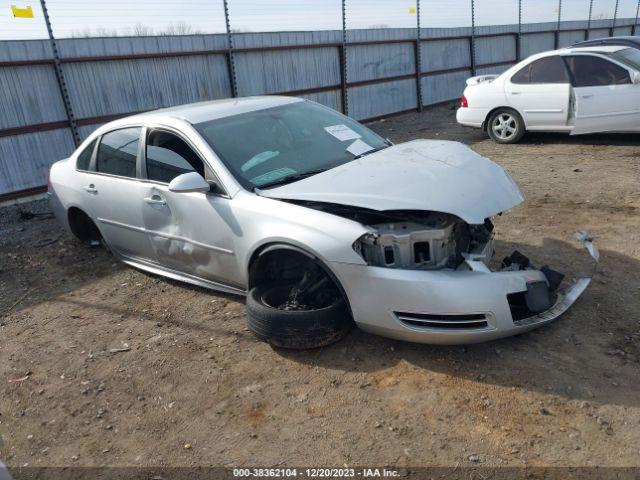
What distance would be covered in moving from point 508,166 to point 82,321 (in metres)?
6.38

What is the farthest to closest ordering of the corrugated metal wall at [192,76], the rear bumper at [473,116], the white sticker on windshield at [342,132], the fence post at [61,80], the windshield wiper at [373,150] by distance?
the rear bumper at [473,116] → the fence post at [61,80] → the corrugated metal wall at [192,76] → the white sticker on windshield at [342,132] → the windshield wiper at [373,150]

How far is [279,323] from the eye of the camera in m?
3.40

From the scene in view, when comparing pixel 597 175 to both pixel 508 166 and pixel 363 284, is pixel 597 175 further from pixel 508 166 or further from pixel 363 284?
pixel 363 284

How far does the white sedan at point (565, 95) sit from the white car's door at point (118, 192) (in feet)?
23.1

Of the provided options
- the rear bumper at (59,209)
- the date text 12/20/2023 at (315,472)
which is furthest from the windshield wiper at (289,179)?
the rear bumper at (59,209)

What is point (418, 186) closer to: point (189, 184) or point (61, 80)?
point (189, 184)

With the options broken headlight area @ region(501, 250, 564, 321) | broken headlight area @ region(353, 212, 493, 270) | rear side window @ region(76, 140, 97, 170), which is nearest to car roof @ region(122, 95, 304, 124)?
rear side window @ region(76, 140, 97, 170)

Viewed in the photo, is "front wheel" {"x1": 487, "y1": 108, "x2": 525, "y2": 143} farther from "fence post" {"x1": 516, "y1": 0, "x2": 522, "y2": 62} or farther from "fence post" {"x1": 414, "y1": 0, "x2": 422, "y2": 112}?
"fence post" {"x1": 516, "y1": 0, "x2": 522, "y2": 62}

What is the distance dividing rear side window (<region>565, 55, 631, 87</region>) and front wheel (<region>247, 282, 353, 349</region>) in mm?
7101

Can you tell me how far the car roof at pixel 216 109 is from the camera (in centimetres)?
419

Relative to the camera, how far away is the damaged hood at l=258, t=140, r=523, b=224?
3.12 metres

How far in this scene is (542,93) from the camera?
8.92 meters

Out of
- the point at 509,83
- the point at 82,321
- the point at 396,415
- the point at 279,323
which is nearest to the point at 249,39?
the point at 509,83

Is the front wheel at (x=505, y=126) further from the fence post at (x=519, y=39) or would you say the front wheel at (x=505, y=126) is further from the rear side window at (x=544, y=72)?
the fence post at (x=519, y=39)
